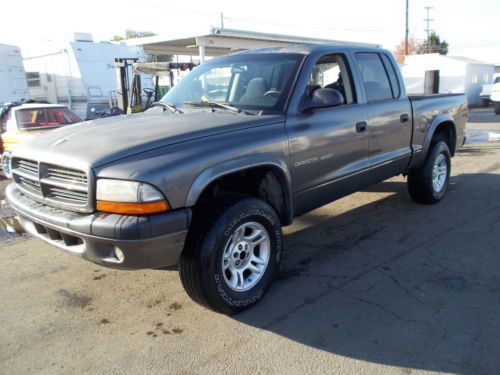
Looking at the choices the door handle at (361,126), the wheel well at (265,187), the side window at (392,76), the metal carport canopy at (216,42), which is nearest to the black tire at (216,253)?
the wheel well at (265,187)

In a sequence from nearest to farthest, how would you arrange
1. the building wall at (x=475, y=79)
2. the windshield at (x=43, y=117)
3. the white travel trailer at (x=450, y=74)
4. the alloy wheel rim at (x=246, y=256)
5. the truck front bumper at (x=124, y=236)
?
the truck front bumper at (x=124, y=236), the alloy wheel rim at (x=246, y=256), the windshield at (x=43, y=117), the white travel trailer at (x=450, y=74), the building wall at (x=475, y=79)

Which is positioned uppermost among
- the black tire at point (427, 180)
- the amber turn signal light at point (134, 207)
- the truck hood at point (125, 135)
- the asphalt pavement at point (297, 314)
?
the truck hood at point (125, 135)

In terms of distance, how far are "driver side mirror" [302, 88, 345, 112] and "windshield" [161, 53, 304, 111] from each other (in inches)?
8.7

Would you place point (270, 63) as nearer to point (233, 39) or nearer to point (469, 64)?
point (233, 39)

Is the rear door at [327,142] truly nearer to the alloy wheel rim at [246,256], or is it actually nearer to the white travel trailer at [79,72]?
the alloy wheel rim at [246,256]

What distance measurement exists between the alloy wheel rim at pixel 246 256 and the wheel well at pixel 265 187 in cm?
37

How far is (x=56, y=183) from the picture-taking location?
3.07 meters

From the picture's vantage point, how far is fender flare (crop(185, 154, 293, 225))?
9.68 feet

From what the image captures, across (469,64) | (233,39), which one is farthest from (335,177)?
(469,64)

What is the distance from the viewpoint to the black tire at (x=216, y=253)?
9.96 ft

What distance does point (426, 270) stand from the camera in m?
3.97

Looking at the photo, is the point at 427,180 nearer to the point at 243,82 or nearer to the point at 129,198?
the point at 243,82

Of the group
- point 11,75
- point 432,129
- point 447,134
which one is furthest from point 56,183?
point 11,75

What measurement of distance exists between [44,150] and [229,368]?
2002 mm
